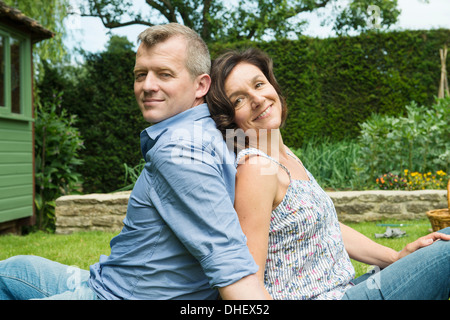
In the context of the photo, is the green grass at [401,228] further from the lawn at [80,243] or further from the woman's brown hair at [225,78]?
the woman's brown hair at [225,78]

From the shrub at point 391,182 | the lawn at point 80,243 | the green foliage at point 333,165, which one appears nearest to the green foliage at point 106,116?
the lawn at point 80,243

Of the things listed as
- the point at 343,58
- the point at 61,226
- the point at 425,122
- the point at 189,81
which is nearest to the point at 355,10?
the point at 343,58

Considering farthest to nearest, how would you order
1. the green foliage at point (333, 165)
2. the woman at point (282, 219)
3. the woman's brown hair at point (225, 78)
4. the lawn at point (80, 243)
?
1. the green foliage at point (333, 165)
2. the lawn at point (80, 243)
3. the woman's brown hair at point (225, 78)
4. the woman at point (282, 219)

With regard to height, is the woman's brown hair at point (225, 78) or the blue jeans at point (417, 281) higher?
the woman's brown hair at point (225, 78)

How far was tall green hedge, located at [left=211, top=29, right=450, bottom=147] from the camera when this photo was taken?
25.6ft

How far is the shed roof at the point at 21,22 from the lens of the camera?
585cm

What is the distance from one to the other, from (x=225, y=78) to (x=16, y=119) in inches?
217

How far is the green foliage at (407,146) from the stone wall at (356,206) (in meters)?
0.78

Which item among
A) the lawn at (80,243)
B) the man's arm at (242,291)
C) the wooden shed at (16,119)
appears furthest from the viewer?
the wooden shed at (16,119)

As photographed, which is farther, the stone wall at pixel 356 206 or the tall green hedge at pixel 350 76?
the tall green hedge at pixel 350 76

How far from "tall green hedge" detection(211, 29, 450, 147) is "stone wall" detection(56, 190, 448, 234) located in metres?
2.48

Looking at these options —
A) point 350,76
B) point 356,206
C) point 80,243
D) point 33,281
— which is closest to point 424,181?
point 356,206

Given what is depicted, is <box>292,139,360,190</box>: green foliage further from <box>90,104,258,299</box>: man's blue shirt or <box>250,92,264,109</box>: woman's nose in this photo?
<box>90,104,258,299</box>: man's blue shirt

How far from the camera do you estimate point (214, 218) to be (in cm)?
114
